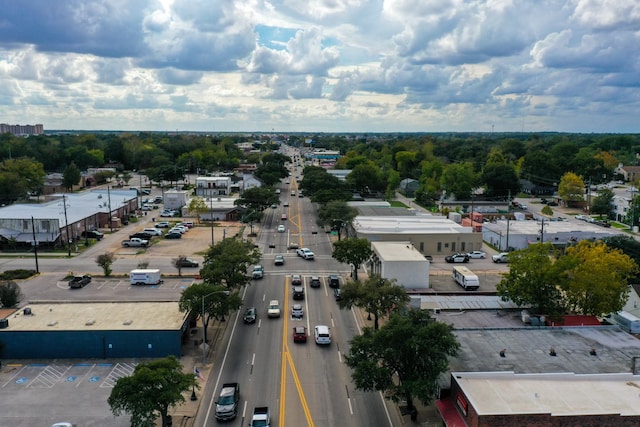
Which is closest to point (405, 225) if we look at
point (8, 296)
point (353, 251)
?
point (353, 251)

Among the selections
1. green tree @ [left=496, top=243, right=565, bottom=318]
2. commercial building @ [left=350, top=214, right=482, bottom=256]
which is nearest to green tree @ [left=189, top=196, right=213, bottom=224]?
commercial building @ [left=350, top=214, right=482, bottom=256]

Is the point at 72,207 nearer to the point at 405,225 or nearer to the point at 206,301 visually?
the point at 405,225

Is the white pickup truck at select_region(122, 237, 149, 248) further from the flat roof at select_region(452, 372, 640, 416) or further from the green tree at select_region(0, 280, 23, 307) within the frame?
the flat roof at select_region(452, 372, 640, 416)

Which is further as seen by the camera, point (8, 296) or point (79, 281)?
point (79, 281)

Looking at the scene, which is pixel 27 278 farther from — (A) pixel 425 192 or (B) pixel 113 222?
(A) pixel 425 192

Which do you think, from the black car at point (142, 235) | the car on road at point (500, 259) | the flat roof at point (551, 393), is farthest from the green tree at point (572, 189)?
the flat roof at point (551, 393)

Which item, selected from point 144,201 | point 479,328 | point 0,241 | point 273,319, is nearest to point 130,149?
point 144,201
